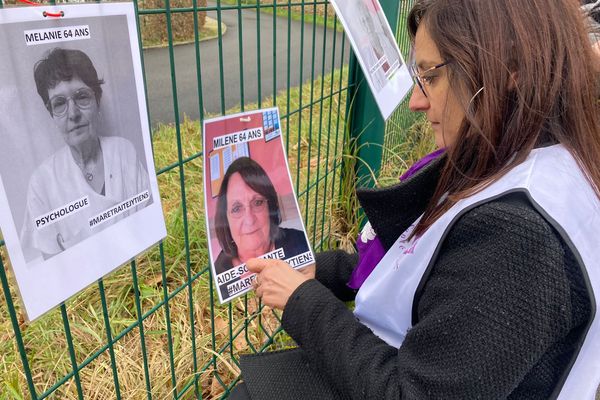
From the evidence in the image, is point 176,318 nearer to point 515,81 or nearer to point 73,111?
point 73,111

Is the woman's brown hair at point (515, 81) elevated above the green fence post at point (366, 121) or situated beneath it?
elevated above

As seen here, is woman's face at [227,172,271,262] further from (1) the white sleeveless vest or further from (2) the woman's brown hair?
(2) the woman's brown hair

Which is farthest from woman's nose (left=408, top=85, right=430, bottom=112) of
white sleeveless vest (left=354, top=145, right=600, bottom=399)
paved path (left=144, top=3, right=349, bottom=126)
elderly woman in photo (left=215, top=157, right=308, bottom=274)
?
paved path (left=144, top=3, right=349, bottom=126)

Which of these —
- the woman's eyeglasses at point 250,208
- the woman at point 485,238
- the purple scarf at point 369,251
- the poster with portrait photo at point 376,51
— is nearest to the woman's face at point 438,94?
→ the woman at point 485,238

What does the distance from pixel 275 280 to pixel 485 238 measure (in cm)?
47

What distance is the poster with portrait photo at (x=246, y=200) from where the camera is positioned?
1060 millimetres

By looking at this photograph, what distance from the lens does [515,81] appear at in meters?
0.90

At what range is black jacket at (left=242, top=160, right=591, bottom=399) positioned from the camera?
2.52ft

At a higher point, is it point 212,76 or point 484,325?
point 484,325

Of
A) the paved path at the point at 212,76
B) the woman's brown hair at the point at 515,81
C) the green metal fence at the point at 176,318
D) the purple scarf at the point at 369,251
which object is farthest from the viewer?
the paved path at the point at 212,76

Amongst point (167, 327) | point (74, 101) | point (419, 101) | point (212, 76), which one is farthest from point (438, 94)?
point (212, 76)

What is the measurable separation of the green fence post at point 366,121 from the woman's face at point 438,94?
3.69ft

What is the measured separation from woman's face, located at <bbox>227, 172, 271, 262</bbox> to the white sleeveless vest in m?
0.32

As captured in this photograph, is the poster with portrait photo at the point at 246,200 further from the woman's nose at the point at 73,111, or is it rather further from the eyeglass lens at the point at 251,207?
the woman's nose at the point at 73,111
